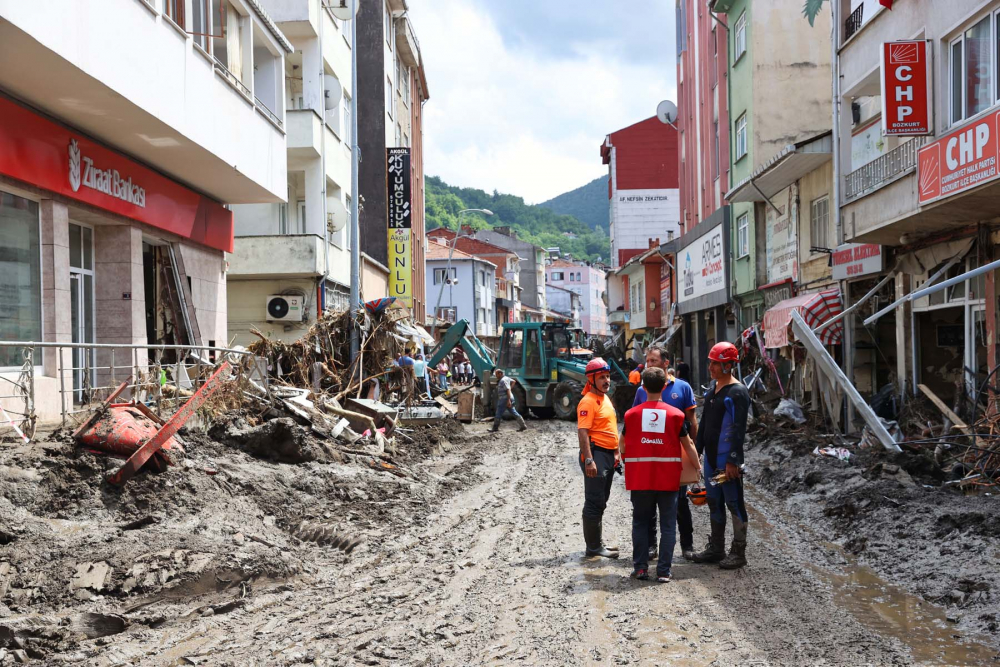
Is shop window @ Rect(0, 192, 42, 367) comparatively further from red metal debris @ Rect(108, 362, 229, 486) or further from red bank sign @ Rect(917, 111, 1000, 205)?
red bank sign @ Rect(917, 111, 1000, 205)

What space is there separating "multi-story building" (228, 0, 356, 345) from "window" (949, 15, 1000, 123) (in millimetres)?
15525

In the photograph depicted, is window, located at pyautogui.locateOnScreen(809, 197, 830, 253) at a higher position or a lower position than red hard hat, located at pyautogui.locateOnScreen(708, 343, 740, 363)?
higher

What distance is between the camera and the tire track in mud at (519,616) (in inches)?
199

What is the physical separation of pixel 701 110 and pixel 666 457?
25850 millimetres

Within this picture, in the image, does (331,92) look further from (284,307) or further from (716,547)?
(716,547)

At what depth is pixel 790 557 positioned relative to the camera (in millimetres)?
7531

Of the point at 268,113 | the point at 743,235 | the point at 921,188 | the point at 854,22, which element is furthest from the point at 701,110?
the point at 921,188

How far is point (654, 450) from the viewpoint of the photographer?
6.90 m

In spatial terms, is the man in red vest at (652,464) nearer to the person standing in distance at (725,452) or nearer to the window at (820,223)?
the person standing in distance at (725,452)

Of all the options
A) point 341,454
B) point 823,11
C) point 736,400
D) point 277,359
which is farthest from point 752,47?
point 736,400

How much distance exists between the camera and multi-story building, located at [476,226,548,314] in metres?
93.2

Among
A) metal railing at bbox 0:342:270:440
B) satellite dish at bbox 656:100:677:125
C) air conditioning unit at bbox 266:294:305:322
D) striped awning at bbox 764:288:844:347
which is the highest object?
satellite dish at bbox 656:100:677:125

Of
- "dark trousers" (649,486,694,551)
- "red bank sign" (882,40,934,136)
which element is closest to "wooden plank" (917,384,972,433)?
"red bank sign" (882,40,934,136)

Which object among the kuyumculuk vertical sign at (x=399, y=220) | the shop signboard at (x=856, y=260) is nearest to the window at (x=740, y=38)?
the shop signboard at (x=856, y=260)
